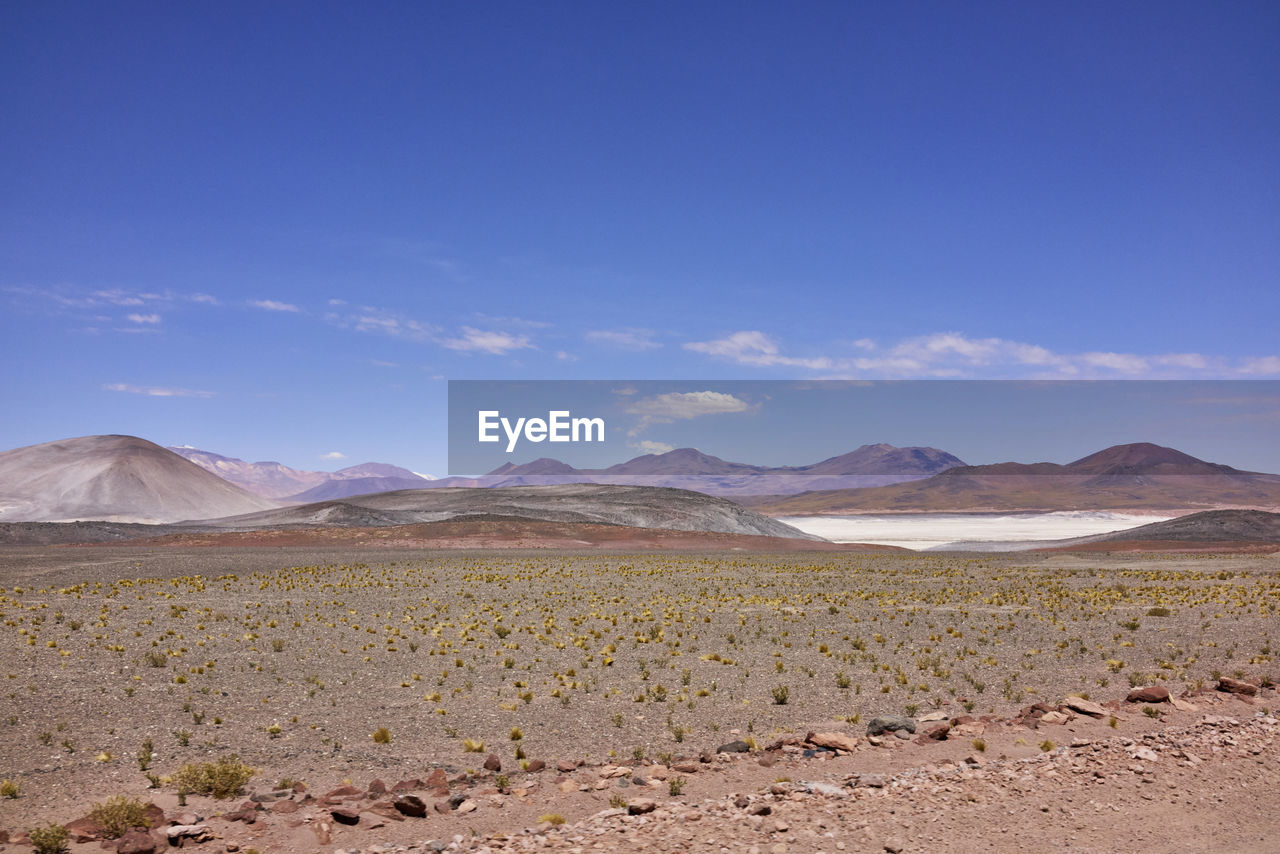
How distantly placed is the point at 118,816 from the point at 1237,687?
612 inches

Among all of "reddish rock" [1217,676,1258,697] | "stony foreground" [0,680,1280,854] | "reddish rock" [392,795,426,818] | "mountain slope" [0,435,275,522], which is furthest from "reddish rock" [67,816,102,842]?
"mountain slope" [0,435,275,522]

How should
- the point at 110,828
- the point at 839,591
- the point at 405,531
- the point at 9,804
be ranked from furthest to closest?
the point at 405,531 < the point at 839,591 < the point at 9,804 < the point at 110,828

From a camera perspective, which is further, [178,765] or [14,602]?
[14,602]

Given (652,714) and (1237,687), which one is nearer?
(652,714)

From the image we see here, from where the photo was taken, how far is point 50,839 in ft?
23.7

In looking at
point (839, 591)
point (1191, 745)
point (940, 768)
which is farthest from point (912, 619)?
point (940, 768)

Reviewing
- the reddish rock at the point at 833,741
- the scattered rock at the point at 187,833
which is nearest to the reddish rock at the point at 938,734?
the reddish rock at the point at 833,741

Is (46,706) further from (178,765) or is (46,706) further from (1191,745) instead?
(1191,745)

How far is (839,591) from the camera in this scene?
28859 millimetres

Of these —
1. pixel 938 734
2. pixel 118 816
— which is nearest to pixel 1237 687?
pixel 938 734

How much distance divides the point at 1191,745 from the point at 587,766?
767cm

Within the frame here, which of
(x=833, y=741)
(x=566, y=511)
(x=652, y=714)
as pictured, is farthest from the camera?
(x=566, y=511)

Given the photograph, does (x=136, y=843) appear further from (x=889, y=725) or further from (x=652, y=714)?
(x=889, y=725)

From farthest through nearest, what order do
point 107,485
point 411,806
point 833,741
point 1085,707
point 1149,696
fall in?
point 107,485 < point 1149,696 < point 1085,707 < point 833,741 < point 411,806
